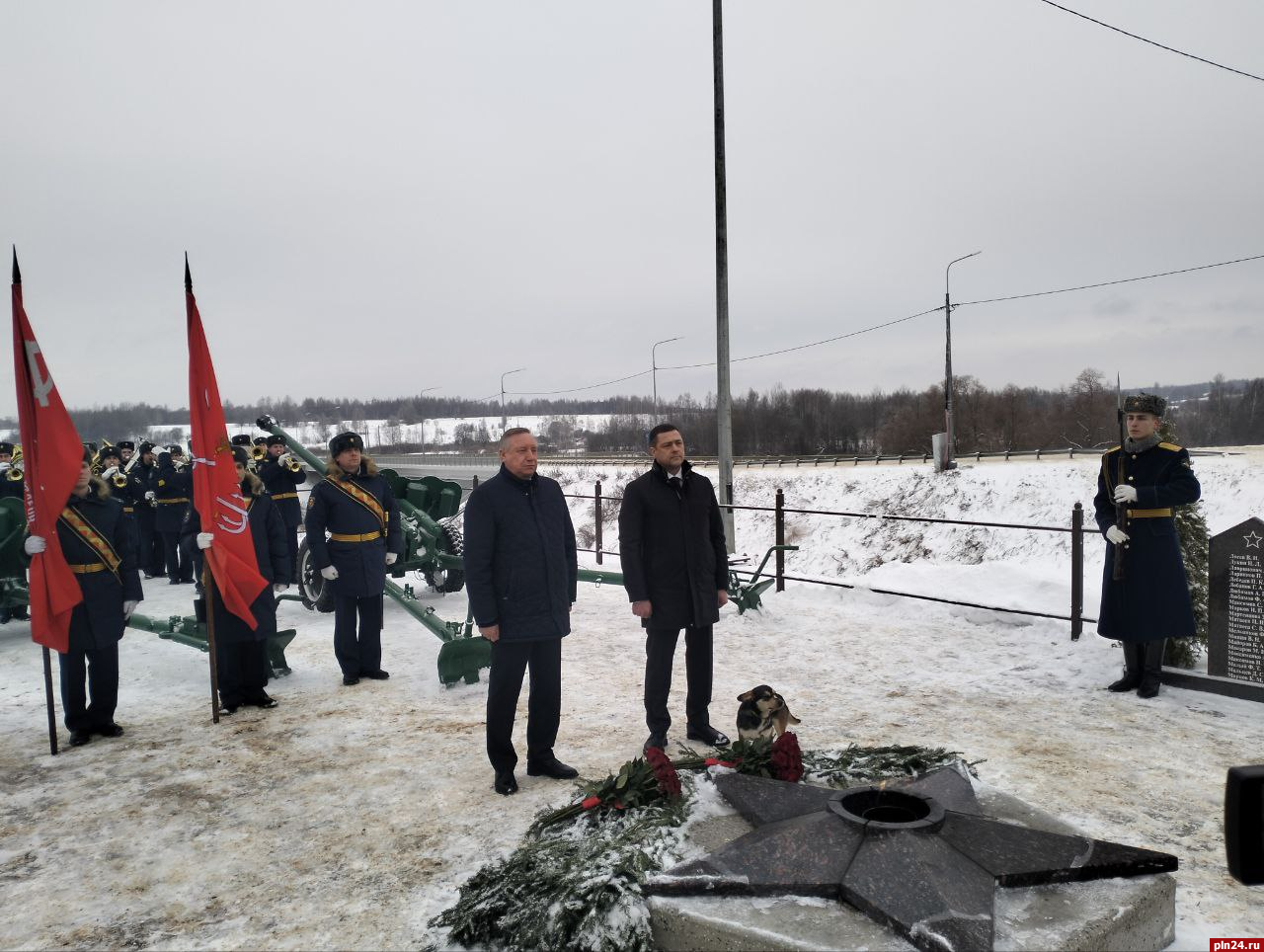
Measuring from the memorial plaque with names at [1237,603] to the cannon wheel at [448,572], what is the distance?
6681 millimetres

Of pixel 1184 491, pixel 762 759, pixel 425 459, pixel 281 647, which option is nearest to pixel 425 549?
pixel 281 647

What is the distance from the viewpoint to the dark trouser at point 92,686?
16.1 ft

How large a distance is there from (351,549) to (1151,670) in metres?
5.32

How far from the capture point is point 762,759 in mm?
3758

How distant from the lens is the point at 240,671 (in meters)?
5.59

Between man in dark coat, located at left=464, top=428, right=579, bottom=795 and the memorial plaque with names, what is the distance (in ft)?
13.2

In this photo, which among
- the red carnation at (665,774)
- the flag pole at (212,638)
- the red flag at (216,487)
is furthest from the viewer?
the red flag at (216,487)

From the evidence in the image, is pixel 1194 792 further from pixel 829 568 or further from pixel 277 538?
pixel 829 568

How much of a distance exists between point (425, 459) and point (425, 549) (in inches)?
2047

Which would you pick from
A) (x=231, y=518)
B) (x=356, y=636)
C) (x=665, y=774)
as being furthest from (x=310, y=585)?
(x=665, y=774)

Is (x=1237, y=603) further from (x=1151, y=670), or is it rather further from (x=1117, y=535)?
(x=1117, y=535)

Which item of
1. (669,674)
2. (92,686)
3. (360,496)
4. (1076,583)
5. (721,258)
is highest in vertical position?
(721,258)

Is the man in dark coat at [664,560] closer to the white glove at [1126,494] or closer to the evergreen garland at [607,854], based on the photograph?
the evergreen garland at [607,854]

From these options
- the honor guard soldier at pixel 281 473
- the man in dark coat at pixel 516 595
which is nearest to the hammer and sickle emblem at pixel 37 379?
the man in dark coat at pixel 516 595
